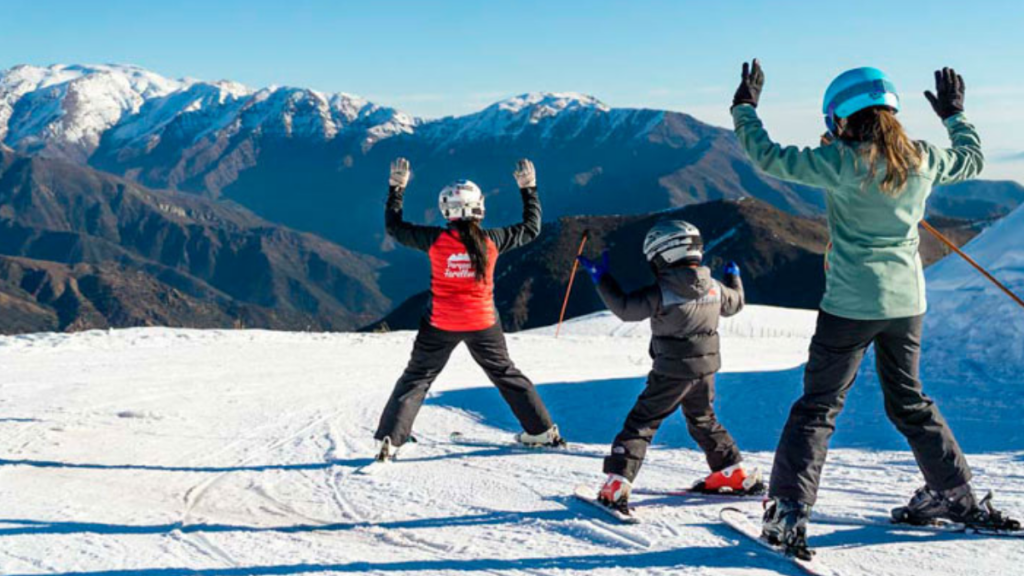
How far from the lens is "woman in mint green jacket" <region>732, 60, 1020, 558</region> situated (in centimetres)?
360

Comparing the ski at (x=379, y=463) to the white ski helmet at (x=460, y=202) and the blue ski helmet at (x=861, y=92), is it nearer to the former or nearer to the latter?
the white ski helmet at (x=460, y=202)

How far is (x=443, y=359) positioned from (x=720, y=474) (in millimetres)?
2061

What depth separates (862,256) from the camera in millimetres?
3723

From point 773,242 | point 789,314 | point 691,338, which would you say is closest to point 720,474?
point 691,338

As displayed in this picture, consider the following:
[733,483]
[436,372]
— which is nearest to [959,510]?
[733,483]

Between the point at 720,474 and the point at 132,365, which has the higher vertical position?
the point at 720,474

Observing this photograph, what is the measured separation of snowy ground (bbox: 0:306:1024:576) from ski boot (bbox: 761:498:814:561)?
11cm

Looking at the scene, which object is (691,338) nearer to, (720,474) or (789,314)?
(720,474)

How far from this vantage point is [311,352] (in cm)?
1359

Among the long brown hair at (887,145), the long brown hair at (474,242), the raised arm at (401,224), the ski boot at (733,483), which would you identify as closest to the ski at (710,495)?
the ski boot at (733,483)

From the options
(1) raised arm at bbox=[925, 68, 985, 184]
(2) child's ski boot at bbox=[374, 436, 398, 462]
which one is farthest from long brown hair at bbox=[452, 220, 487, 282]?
(1) raised arm at bbox=[925, 68, 985, 184]

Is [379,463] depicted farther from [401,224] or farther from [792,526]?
[792,526]

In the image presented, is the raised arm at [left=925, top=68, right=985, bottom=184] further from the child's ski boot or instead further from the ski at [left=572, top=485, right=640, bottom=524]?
the child's ski boot

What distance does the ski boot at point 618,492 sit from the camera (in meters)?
4.46
